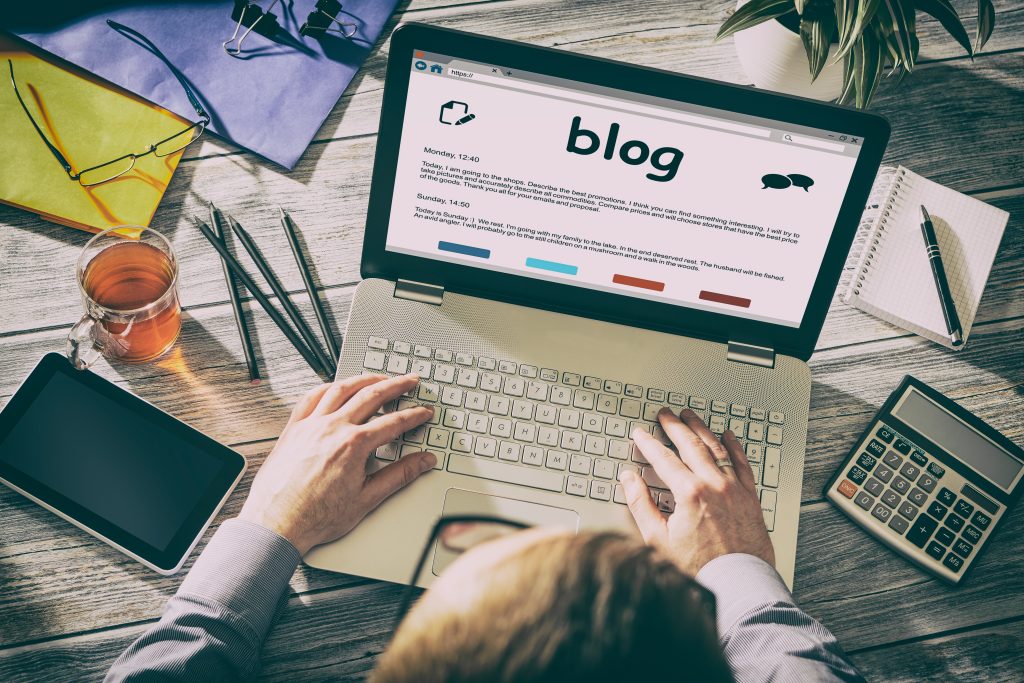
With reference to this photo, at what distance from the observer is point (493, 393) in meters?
0.87

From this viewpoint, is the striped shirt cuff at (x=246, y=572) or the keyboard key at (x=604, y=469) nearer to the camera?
the striped shirt cuff at (x=246, y=572)

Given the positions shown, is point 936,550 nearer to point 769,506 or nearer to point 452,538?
point 769,506

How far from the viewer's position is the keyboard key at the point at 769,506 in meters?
0.85

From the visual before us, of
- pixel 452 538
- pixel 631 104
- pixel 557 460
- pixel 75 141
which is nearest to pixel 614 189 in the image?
pixel 631 104

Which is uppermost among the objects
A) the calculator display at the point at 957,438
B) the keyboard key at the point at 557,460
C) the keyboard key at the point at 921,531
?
the calculator display at the point at 957,438

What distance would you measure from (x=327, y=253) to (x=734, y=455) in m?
0.56

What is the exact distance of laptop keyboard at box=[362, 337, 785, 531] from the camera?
845 millimetres

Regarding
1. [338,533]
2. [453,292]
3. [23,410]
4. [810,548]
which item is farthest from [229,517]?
[810,548]

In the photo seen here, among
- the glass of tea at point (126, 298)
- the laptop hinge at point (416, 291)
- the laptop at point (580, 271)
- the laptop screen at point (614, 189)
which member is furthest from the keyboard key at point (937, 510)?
the glass of tea at point (126, 298)

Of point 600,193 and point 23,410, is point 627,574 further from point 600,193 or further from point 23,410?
point 23,410

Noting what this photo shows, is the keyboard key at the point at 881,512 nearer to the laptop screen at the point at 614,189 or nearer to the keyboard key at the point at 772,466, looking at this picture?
the keyboard key at the point at 772,466

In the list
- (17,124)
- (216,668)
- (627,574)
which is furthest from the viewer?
(17,124)

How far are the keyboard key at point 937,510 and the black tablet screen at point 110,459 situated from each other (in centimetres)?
81

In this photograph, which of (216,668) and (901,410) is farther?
(901,410)
